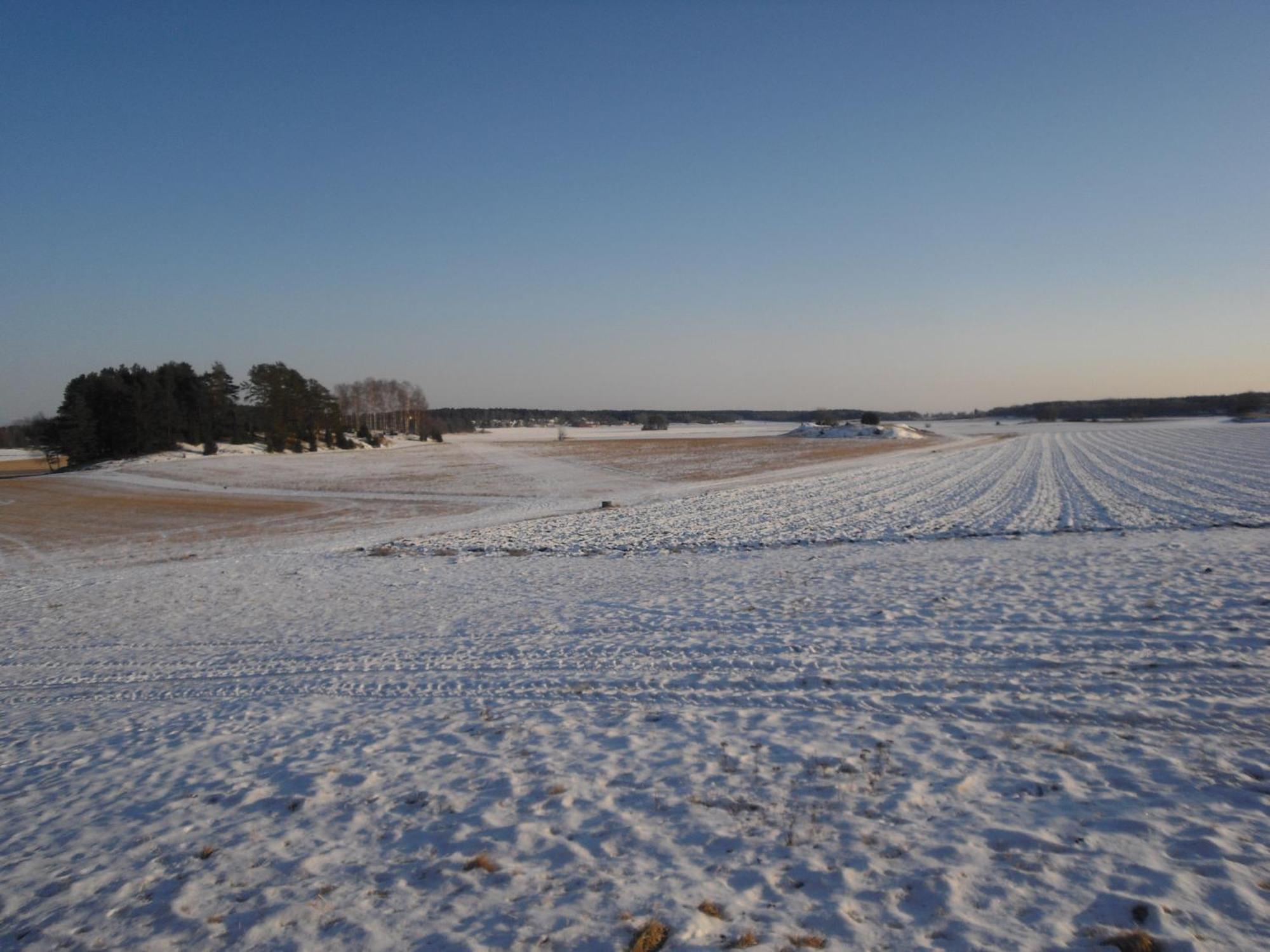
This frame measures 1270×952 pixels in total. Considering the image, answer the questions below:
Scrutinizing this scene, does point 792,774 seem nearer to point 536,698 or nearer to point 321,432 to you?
point 536,698

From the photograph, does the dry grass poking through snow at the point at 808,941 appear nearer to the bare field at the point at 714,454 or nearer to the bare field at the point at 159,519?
the bare field at the point at 159,519

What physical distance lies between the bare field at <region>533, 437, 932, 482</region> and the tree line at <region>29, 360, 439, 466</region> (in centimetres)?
3395

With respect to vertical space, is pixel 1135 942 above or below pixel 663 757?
above

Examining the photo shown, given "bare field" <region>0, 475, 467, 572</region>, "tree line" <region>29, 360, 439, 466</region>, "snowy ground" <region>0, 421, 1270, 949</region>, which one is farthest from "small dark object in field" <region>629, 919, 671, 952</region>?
"tree line" <region>29, 360, 439, 466</region>

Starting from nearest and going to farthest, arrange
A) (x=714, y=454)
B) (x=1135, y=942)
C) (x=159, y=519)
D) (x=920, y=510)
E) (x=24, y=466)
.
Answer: (x=1135, y=942), (x=920, y=510), (x=159, y=519), (x=714, y=454), (x=24, y=466)

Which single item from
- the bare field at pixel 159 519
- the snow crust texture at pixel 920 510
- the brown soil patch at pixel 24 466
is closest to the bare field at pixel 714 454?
the snow crust texture at pixel 920 510

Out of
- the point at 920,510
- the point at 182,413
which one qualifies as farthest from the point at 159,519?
the point at 182,413

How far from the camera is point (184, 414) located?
85125 mm

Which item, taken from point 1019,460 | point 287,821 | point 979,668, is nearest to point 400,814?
point 287,821

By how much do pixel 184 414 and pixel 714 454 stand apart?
65.4 m

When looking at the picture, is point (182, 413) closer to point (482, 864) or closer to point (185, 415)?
point (185, 415)

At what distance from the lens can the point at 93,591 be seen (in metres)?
17.6

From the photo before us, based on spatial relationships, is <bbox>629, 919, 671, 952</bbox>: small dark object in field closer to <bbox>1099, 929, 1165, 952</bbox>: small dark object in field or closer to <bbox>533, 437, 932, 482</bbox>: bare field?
<bbox>1099, 929, 1165, 952</bbox>: small dark object in field

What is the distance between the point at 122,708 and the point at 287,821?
17.1 feet
